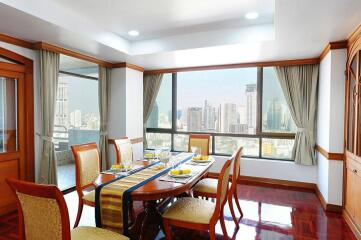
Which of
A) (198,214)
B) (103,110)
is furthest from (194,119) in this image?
(198,214)

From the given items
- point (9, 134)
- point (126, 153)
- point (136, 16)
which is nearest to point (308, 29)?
point (136, 16)

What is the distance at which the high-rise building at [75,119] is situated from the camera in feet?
16.6

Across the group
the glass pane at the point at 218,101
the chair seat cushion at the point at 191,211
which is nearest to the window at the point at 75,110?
the glass pane at the point at 218,101

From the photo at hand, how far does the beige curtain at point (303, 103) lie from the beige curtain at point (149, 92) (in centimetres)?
255

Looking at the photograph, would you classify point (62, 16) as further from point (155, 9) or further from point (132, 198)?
point (132, 198)

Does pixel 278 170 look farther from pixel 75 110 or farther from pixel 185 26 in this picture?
pixel 75 110

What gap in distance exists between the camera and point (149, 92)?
5.18m

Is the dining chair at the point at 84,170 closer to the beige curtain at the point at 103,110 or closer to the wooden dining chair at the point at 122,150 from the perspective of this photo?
the wooden dining chair at the point at 122,150

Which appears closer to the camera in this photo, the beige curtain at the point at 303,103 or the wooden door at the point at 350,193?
the wooden door at the point at 350,193

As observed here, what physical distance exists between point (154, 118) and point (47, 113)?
2405 mm

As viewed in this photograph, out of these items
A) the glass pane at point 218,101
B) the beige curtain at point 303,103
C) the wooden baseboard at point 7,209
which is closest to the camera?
the wooden baseboard at point 7,209

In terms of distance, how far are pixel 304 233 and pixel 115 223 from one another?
2051 millimetres

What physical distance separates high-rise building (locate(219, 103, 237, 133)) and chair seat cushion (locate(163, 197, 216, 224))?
2.55 metres

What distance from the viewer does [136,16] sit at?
292cm
